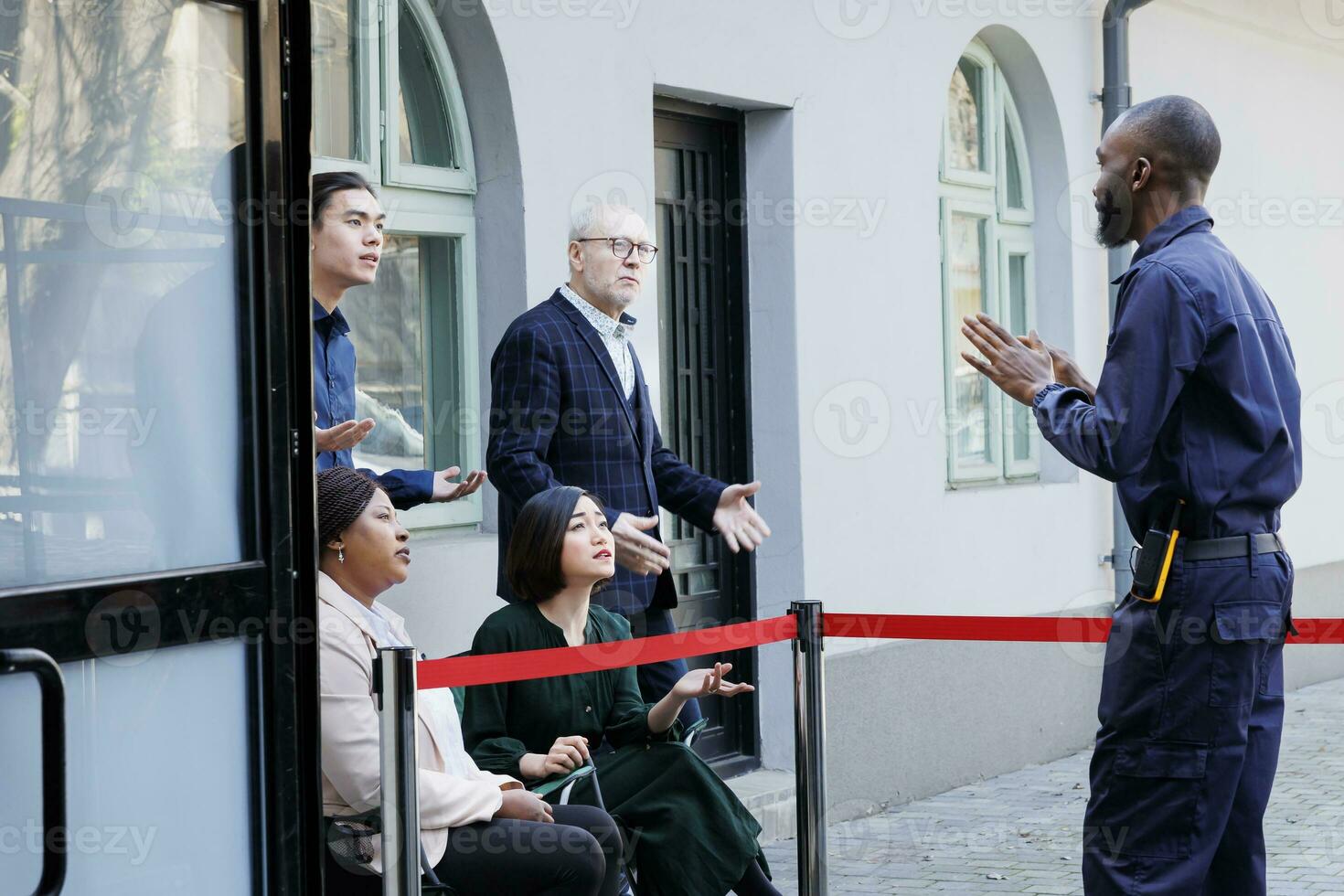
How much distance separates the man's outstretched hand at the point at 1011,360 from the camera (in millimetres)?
4008

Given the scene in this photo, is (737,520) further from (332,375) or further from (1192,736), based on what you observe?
(1192,736)

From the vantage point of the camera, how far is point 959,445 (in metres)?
9.02

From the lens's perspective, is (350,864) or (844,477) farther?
(844,477)

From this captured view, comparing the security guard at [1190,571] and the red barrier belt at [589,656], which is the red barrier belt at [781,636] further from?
the security guard at [1190,571]

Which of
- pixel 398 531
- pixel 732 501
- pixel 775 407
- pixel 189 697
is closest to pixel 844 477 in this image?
pixel 775 407

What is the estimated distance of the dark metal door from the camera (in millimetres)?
7152

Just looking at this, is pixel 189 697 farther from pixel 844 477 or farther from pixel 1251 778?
pixel 844 477

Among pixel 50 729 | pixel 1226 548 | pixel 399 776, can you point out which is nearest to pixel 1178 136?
pixel 1226 548

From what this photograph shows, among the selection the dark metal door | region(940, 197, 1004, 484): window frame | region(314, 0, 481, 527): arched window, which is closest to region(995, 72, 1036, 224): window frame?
region(940, 197, 1004, 484): window frame

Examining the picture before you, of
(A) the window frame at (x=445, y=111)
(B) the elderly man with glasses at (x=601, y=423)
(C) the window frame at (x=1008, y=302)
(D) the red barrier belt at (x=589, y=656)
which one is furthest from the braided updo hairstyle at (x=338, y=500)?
(C) the window frame at (x=1008, y=302)

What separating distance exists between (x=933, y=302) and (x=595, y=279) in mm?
3488

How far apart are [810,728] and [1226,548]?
137cm

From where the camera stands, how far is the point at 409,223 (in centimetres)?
584

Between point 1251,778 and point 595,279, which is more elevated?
point 595,279
